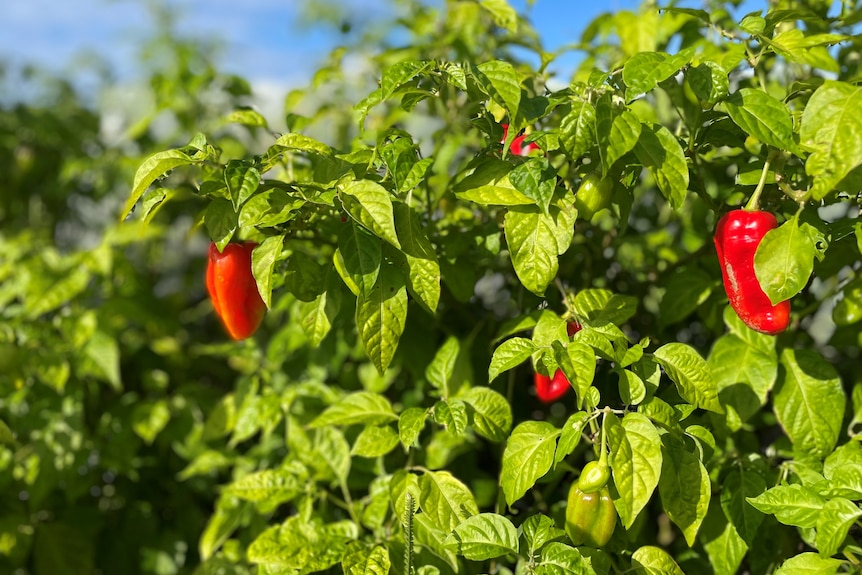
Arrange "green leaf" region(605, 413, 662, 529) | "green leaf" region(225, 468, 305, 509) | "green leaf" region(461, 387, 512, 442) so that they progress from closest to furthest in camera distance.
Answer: "green leaf" region(605, 413, 662, 529) → "green leaf" region(461, 387, 512, 442) → "green leaf" region(225, 468, 305, 509)

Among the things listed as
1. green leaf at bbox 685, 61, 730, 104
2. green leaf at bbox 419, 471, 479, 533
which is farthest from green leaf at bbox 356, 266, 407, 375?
green leaf at bbox 685, 61, 730, 104

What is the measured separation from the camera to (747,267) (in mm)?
979

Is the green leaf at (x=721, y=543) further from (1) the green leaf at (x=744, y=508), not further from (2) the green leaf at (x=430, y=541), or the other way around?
(2) the green leaf at (x=430, y=541)

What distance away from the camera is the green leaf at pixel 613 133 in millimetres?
891

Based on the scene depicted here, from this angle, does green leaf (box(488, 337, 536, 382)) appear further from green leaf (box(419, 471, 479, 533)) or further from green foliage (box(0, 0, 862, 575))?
green leaf (box(419, 471, 479, 533))

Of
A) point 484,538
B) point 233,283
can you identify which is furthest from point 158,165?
point 484,538

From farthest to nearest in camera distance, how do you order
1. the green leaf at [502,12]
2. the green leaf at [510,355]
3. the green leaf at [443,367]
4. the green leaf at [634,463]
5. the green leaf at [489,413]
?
the green leaf at [502,12] < the green leaf at [443,367] < the green leaf at [489,413] < the green leaf at [510,355] < the green leaf at [634,463]

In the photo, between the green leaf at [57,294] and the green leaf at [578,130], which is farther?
the green leaf at [57,294]

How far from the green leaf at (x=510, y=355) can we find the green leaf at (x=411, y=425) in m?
0.13

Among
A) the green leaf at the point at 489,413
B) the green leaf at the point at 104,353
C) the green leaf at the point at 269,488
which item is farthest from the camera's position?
the green leaf at the point at 104,353

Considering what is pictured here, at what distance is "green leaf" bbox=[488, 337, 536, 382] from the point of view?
987mm

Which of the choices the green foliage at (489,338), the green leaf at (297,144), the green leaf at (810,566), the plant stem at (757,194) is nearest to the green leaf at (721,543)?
the green foliage at (489,338)

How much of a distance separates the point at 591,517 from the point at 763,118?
21.3 inches

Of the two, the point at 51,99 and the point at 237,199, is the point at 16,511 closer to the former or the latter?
the point at 237,199
